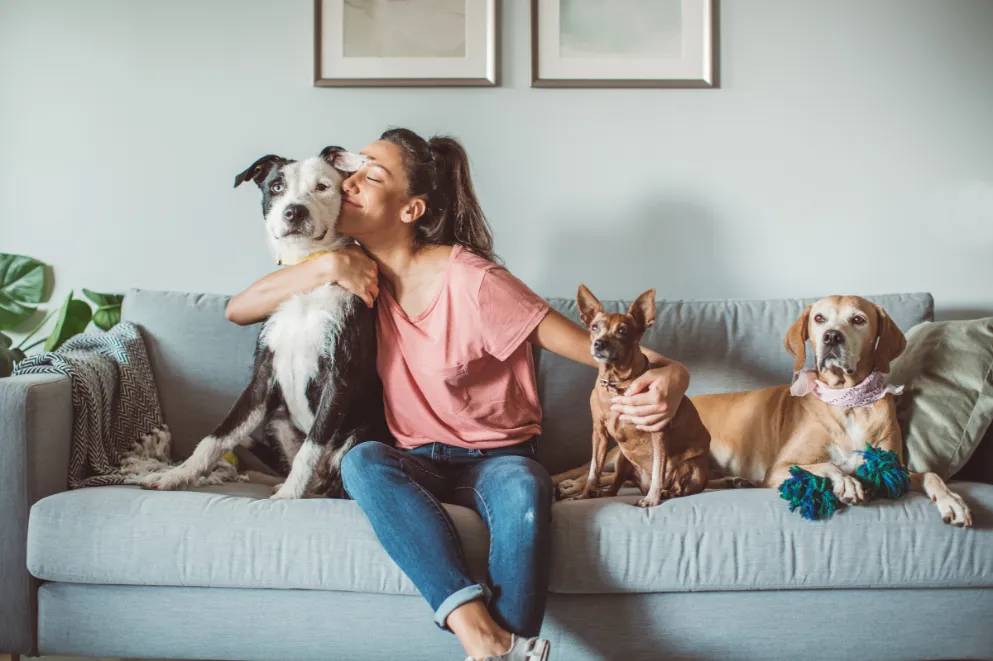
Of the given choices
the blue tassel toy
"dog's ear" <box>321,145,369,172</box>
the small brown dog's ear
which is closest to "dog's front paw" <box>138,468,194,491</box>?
"dog's ear" <box>321,145,369,172</box>

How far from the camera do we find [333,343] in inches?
68.5

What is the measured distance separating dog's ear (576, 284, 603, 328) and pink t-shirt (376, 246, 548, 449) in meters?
0.09

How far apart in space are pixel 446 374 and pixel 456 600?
55cm

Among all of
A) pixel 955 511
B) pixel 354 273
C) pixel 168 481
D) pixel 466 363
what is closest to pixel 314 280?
pixel 354 273

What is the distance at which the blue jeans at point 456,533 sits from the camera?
1343mm

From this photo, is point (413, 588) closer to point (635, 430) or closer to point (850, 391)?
point (635, 430)

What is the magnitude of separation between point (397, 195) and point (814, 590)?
127cm

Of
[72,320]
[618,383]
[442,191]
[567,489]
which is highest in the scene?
[442,191]

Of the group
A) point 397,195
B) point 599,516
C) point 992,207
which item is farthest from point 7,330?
point 992,207

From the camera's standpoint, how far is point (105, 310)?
7.75ft

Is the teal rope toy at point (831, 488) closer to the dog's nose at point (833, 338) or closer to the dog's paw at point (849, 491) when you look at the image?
the dog's paw at point (849, 491)

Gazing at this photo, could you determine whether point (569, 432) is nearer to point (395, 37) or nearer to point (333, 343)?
point (333, 343)

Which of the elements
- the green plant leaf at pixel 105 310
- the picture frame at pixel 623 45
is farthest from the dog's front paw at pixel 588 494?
the green plant leaf at pixel 105 310

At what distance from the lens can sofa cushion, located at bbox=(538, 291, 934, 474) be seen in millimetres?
2107
